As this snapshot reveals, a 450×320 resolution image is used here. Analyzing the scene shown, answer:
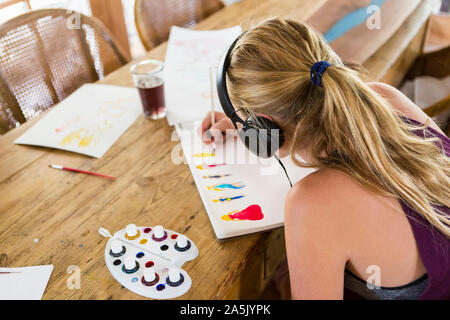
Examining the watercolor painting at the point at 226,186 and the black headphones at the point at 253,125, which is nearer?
the black headphones at the point at 253,125

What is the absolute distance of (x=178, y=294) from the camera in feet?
2.10

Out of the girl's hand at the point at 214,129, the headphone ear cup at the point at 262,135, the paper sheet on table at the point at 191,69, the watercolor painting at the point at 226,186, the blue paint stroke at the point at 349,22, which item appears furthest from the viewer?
the blue paint stroke at the point at 349,22

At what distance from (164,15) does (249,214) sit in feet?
3.72

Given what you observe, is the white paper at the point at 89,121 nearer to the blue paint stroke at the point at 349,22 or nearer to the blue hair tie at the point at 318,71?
the blue hair tie at the point at 318,71

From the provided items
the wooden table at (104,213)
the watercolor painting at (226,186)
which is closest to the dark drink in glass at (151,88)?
the wooden table at (104,213)

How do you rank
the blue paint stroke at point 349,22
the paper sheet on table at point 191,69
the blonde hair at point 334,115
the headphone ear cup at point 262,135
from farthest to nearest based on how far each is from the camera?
the blue paint stroke at point 349,22, the paper sheet on table at point 191,69, the headphone ear cup at point 262,135, the blonde hair at point 334,115

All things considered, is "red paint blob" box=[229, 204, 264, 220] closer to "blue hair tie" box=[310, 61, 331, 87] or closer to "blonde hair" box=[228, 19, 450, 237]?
"blonde hair" box=[228, 19, 450, 237]

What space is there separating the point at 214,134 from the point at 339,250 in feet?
1.46

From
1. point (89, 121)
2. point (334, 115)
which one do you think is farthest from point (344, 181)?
point (89, 121)

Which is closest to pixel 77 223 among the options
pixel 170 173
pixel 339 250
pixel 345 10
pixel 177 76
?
pixel 170 173

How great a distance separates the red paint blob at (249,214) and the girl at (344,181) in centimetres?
11

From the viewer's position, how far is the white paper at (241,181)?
75 centimetres

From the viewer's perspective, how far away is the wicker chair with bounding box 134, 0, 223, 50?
150 cm

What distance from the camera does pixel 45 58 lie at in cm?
121
